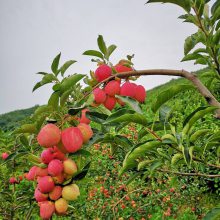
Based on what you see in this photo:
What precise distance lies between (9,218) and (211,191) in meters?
2.93

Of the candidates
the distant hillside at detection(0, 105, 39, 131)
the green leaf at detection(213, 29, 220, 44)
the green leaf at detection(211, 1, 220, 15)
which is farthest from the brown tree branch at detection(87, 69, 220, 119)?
the distant hillside at detection(0, 105, 39, 131)

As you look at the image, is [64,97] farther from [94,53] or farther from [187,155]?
[187,155]

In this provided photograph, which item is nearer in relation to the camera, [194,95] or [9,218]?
[9,218]

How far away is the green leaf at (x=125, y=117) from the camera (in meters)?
1.05

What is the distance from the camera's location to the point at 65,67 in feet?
4.49

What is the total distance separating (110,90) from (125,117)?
0.63ft

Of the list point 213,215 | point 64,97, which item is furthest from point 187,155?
point 64,97

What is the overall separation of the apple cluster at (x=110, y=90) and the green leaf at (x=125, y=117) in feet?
0.47

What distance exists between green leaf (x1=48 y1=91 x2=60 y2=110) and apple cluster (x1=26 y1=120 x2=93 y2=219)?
2.6 inches

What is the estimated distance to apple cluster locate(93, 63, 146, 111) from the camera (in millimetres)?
1219

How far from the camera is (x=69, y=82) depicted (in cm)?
111

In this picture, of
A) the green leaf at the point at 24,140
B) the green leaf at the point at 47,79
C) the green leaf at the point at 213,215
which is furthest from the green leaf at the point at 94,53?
the green leaf at the point at 213,215

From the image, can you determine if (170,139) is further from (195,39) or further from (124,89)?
(195,39)

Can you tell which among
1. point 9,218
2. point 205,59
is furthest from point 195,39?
point 9,218
